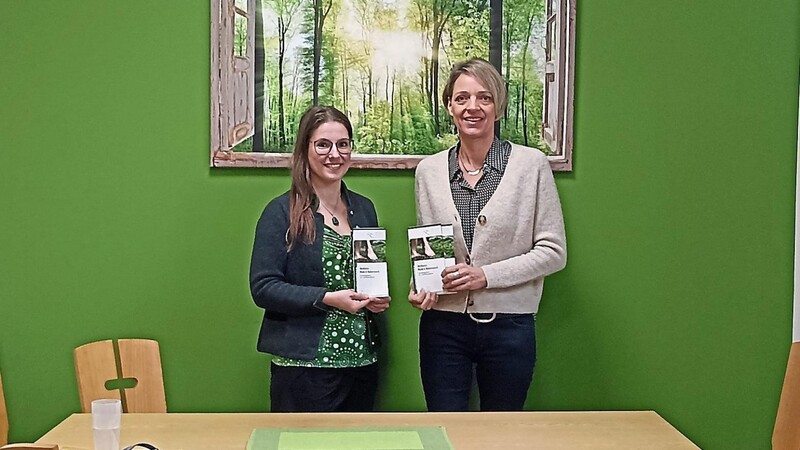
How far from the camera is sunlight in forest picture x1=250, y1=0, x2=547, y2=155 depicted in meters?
3.19

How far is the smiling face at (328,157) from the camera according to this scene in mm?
2936

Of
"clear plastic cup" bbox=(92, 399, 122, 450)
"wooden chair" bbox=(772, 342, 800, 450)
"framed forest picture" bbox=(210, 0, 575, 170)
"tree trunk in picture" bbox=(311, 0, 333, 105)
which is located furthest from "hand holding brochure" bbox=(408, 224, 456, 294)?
"clear plastic cup" bbox=(92, 399, 122, 450)

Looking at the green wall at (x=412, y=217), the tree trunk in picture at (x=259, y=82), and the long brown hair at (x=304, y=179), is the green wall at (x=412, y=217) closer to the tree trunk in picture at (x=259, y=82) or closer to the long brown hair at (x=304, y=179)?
the tree trunk in picture at (x=259, y=82)

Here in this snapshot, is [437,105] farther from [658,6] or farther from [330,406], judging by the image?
[330,406]

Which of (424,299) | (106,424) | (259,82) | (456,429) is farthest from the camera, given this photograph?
(259,82)

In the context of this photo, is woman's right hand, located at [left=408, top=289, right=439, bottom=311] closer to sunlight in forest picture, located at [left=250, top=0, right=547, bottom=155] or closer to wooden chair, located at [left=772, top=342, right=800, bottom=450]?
sunlight in forest picture, located at [left=250, top=0, right=547, bottom=155]

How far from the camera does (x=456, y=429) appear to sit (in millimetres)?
2191

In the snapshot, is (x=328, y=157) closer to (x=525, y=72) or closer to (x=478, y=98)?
(x=478, y=98)

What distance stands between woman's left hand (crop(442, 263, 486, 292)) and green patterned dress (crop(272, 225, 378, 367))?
0.98ft

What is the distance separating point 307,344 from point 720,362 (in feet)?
5.26

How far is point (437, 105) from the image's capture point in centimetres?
322

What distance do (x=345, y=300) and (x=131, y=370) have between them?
669 millimetres

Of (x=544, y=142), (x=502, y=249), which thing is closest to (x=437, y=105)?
(x=544, y=142)

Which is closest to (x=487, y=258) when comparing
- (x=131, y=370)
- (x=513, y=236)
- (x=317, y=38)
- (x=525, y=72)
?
(x=513, y=236)
